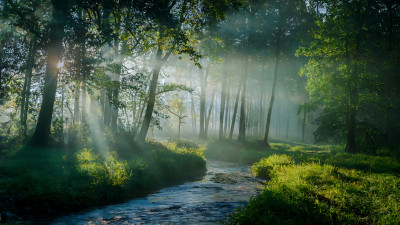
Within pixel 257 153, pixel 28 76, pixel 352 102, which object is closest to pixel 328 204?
pixel 352 102

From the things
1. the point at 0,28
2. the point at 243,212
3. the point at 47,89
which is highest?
the point at 0,28

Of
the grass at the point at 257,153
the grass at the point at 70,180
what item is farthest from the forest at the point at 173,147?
the grass at the point at 257,153

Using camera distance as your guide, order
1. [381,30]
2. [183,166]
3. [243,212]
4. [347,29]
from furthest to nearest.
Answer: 1. [381,30]
2. [347,29]
3. [183,166]
4. [243,212]

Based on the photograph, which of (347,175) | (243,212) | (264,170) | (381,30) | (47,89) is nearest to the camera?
(243,212)

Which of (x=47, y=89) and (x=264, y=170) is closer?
(x=47, y=89)

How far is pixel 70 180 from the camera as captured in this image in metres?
8.83

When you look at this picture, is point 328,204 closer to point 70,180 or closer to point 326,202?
point 326,202

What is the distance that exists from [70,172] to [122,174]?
206 cm

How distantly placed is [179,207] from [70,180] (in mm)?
3865

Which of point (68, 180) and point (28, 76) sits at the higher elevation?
point (28, 76)

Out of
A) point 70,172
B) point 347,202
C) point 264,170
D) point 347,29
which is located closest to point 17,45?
point 70,172

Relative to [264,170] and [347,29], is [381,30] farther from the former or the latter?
[264,170]

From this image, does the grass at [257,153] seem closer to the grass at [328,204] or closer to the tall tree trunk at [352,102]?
the tall tree trunk at [352,102]

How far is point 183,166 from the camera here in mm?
16672
